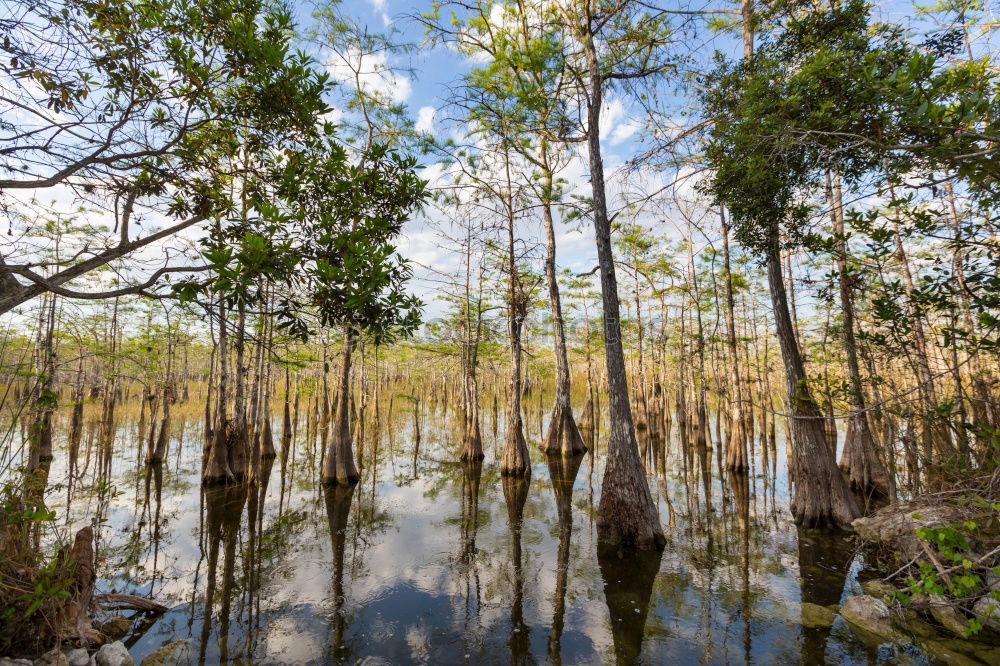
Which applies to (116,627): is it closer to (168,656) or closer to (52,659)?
(168,656)

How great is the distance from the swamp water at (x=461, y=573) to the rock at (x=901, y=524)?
0.72 metres

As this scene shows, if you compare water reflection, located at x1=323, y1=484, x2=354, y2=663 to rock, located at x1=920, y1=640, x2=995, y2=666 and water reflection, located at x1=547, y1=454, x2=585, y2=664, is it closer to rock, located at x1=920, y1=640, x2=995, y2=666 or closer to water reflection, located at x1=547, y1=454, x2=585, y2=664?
water reflection, located at x1=547, y1=454, x2=585, y2=664

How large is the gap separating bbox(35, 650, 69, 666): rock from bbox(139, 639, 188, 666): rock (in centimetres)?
66

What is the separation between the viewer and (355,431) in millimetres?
20469

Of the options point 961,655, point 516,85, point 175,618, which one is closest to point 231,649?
point 175,618

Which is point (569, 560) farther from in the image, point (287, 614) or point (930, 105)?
point (930, 105)

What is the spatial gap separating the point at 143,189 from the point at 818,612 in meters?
8.88

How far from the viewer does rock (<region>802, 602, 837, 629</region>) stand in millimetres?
4945

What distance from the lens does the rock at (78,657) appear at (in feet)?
12.7

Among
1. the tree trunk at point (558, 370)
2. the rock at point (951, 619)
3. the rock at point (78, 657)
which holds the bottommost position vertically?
the rock at point (951, 619)

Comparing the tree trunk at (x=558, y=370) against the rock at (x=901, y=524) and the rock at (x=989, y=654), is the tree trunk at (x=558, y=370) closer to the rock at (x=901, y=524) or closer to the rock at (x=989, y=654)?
the rock at (x=901, y=524)

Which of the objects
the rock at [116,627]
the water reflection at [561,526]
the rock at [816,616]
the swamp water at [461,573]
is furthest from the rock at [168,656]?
the rock at [816,616]

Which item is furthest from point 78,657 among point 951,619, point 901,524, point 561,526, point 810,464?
point 810,464

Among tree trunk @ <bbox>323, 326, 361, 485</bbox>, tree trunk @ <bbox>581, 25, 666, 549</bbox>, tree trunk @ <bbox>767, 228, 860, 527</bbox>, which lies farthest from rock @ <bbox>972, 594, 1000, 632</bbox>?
tree trunk @ <bbox>323, 326, 361, 485</bbox>
